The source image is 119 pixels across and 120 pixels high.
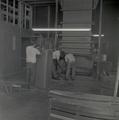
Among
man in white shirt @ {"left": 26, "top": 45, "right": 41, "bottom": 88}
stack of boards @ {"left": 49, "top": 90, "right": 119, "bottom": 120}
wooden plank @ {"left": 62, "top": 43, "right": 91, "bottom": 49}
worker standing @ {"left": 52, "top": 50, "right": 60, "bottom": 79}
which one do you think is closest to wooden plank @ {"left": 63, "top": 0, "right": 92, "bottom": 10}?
wooden plank @ {"left": 62, "top": 43, "right": 91, "bottom": 49}

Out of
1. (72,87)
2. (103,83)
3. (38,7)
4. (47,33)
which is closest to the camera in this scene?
(72,87)

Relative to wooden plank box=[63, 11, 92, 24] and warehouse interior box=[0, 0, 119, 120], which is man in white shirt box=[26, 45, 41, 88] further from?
wooden plank box=[63, 11, 92, 24]

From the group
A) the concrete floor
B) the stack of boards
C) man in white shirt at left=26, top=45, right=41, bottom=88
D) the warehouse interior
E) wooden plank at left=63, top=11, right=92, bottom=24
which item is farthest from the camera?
wooden plank at left=63, top=11, right=92, bottom=24

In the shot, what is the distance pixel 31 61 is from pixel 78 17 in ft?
7.89

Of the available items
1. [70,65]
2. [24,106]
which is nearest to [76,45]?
[70,65]

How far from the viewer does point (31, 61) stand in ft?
16.8

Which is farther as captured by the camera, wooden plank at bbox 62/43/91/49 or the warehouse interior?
wooden plank at bbox 62/43/91/49

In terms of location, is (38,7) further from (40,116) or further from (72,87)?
(40,116)

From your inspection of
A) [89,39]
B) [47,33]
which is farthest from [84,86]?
[47,33]

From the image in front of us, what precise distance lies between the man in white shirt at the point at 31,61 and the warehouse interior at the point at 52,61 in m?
0.14

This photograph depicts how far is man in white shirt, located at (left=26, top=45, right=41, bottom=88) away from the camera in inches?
197

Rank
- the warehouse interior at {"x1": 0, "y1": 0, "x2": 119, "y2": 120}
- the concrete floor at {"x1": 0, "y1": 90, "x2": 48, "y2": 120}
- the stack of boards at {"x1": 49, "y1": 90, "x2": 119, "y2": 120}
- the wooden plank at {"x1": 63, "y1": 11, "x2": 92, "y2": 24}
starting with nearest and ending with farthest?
the stack of boards at {"x1": 49, "y1": 90, "x2": 119, "y2": 120} → the warehouse interior at {"x1": 0, "y1": 0, "x2": 119, "y2": 120} → the concrete floor at {"x1": 0, "y1": 90, "x2": 48, "y2": 120} → the wooden plank at {"x1": 63, "y1": 11, "x2": 92, "y2": 24}

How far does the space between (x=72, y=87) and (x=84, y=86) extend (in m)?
0.43

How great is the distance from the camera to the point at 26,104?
11.7 ft
